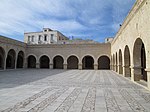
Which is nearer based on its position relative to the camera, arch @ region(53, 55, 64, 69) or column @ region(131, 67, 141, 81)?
column @ region(131, 67, 141, 81)

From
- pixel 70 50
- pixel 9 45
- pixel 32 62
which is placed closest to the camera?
pixel 9 45

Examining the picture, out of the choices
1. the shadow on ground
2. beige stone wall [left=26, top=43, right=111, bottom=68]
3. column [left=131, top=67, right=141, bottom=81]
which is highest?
beige stone wall [left=26, top=43, right=111, bottom=68]

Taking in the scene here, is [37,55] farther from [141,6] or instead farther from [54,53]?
[141,6]

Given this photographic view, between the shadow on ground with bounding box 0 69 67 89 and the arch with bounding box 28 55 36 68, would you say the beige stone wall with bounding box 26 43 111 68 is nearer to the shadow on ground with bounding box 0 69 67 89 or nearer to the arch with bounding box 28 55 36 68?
the arch with bounding box 28 55 36 68

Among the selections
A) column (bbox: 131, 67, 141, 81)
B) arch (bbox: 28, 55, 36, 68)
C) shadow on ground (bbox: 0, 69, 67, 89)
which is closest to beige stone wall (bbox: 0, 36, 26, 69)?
arch (bbox: 28, 55, 36, 68)

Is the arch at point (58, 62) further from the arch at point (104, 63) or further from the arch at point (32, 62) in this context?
the arch at point (104, 63)

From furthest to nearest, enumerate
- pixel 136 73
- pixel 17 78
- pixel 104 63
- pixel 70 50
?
pixel 104 63, pixel 70 50, pixel 17 78, pixel 136 73

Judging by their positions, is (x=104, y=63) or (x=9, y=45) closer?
(x=9, y=45)

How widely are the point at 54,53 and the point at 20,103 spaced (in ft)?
68.3

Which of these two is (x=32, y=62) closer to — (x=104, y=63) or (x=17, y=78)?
(x=104, y=63)

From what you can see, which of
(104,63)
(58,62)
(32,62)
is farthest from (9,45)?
(104,63)

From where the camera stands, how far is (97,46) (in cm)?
2352

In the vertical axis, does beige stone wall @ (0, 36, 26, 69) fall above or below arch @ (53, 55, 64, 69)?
above

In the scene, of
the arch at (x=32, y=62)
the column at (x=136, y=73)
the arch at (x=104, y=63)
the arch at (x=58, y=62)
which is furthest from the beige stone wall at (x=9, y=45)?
the column at (x=136, y=73)
